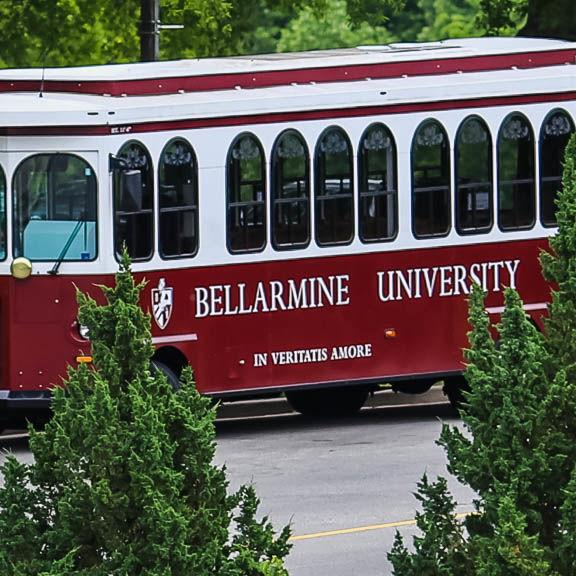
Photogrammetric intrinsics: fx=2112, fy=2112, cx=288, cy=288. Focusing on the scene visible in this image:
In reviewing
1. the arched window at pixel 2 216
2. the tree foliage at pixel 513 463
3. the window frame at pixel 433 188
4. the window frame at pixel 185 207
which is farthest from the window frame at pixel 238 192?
the tree foliage at pixel 513 463

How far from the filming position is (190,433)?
26.0 feet

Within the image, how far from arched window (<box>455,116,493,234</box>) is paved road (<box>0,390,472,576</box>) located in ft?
5.93

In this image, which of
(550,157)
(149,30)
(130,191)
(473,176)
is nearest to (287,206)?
(130,191)

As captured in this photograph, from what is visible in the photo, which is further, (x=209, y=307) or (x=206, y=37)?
(x=206, y=37)

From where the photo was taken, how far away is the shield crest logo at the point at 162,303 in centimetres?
1664

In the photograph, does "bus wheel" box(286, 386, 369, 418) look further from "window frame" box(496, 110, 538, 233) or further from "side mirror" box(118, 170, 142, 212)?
"side mirror" box(118, 170, 142, 212)

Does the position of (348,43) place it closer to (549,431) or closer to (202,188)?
(202,188)

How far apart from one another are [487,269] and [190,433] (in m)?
10.9

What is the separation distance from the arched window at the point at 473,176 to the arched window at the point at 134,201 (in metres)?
3.12

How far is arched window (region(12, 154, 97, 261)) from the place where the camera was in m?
16.4

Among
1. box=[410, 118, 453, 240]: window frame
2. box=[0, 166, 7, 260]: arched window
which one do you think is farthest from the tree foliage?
box=[410, 118, 453, 240]: window frame

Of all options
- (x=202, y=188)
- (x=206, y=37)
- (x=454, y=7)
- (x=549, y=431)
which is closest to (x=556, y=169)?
(x=202, y=188)

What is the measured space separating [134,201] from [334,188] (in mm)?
2000

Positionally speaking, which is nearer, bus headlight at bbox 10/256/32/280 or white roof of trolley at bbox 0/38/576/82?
bus headlight at bbox 10/256/32/280
